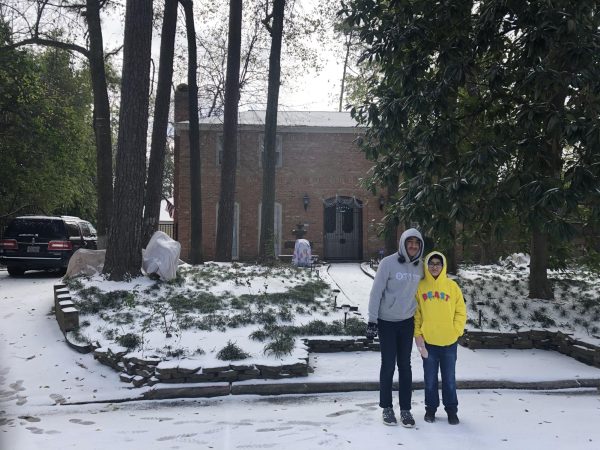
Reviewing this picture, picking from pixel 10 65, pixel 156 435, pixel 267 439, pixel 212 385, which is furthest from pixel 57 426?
pixel 10 65

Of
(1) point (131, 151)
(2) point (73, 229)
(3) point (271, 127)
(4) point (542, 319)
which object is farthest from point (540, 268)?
(2) point (73, 229)

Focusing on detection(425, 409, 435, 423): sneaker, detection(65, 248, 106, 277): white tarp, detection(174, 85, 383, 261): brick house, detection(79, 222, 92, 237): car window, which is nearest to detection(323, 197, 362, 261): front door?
detection(174, 85, 383, 261): brick house

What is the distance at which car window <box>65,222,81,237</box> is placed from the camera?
15527mm

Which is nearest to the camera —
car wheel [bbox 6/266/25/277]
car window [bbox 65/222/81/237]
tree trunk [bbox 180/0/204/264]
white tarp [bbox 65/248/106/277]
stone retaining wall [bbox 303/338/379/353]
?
stone retaining wall [bbox 303/338/379/353]

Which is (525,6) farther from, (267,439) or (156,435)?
(156,435)

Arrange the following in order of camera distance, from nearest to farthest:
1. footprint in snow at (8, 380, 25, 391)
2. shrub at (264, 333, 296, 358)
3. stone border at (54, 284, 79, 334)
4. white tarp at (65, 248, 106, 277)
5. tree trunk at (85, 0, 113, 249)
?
footprint in snow at (8, 380, 25, 391) → shrub at (264, 333, 296, 358) → stone border at (54, 284, 79, 334) → white tarp at (65, 248, 106, 277) → tree trunk at (85, 0, 113, 249)

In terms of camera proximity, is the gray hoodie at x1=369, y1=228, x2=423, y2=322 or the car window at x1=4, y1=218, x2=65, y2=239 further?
the car window at x1=4, y1=218, x2=65, y2=239

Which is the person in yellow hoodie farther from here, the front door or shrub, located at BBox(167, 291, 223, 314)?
the front door

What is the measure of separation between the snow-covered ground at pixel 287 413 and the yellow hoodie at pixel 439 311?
846 mm

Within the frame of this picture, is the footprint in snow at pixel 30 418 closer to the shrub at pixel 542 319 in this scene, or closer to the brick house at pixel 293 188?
the shrub at pixel 542 319

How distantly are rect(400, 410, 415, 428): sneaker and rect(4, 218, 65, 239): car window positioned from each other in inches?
514

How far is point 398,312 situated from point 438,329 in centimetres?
41

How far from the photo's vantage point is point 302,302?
945 cm

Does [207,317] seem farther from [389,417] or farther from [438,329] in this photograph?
[438,329]
